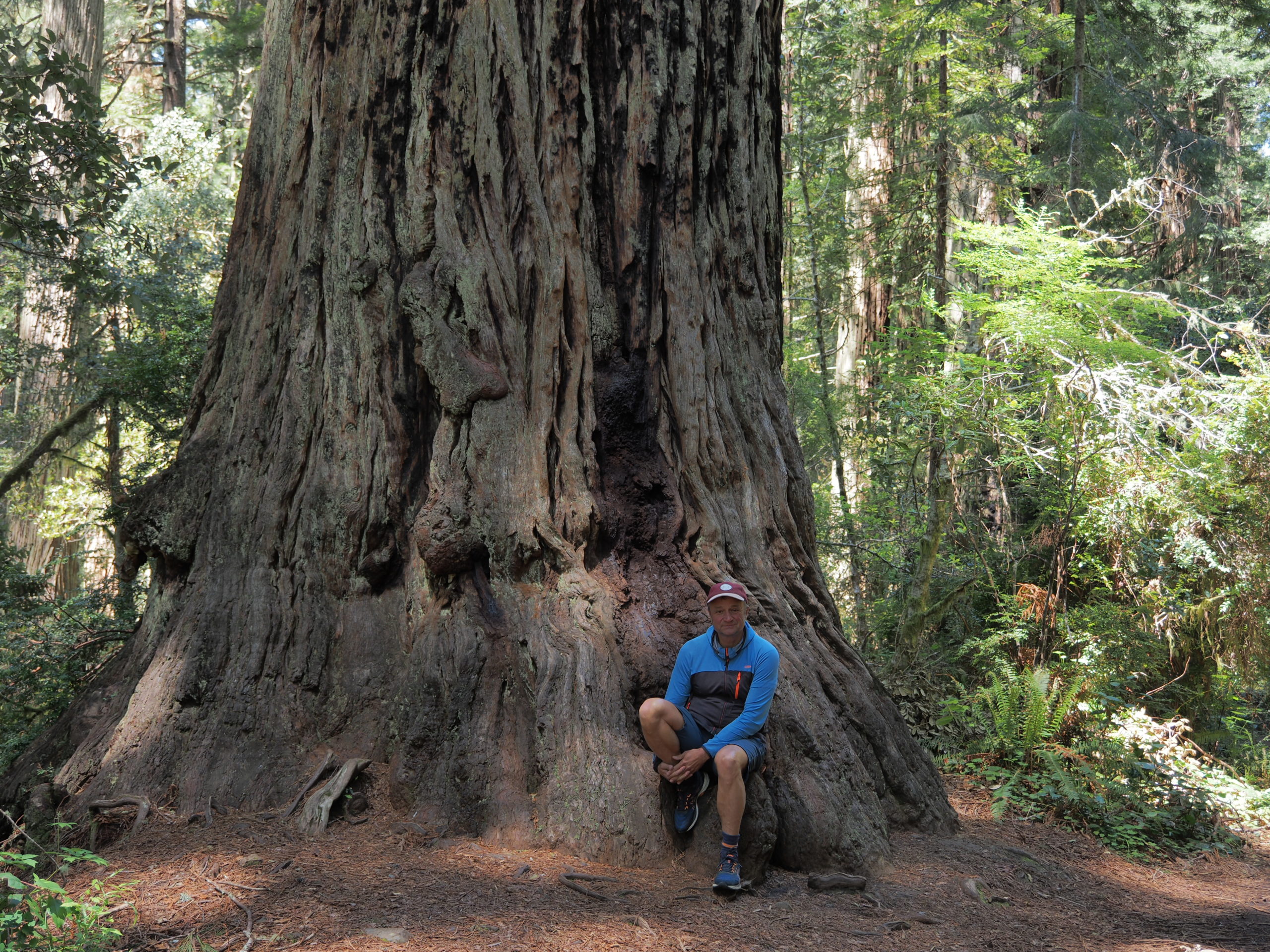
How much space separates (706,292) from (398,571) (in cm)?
256

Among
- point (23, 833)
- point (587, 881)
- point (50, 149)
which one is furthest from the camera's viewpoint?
point (50, 149)

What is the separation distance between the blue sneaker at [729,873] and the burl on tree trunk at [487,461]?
22.2 inches

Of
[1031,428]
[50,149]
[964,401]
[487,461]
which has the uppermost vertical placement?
[50,149]

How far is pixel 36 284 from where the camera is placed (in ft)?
35.9

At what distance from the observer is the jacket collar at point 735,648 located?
14.8 feet

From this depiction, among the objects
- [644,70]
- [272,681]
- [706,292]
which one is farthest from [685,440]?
[272,681]

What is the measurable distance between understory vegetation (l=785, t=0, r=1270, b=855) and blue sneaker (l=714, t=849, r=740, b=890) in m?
3.14

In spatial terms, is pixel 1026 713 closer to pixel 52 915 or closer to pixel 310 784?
pixel 310 784

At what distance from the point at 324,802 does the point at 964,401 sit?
7211mm

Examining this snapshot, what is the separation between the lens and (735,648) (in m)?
4.53

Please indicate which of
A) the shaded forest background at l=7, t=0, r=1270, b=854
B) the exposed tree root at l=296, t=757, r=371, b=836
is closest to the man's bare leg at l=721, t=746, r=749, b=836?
the exposed tree root at l=296, t=757, r=371, b=836

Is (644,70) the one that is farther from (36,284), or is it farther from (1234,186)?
(1234,186)

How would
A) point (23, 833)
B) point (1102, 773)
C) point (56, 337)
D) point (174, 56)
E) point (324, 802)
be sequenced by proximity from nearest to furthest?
point (23, 833)
point (324, 802)
point (1102, 773)
point (56, 337)
point (174, 56)

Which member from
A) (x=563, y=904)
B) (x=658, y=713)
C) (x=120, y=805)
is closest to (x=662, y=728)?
(x=658, y=713)
